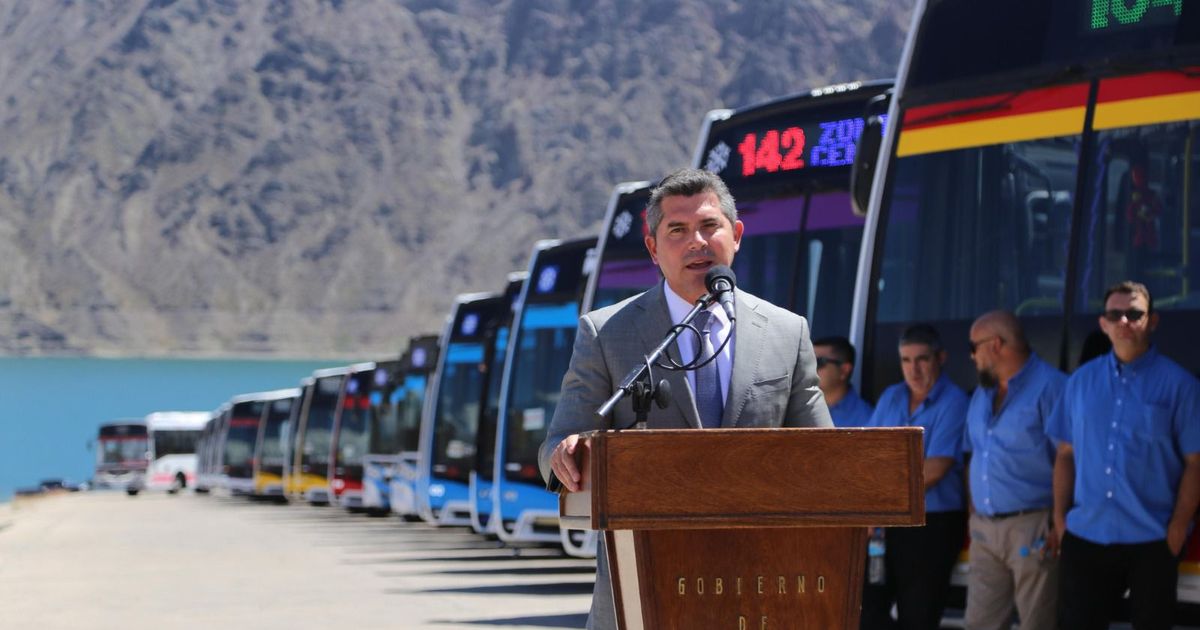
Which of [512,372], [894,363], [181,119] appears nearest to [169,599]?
[512,372]

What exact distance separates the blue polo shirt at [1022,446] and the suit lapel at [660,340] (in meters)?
4.10

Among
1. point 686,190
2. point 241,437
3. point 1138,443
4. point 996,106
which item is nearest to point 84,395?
point 241,437

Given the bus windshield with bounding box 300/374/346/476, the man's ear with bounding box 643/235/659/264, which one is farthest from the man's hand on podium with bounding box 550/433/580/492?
the bus windshield with bounding box 300/374/346/476

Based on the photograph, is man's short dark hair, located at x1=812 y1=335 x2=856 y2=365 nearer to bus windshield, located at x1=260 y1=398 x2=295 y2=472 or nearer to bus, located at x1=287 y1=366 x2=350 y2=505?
bus, located at x1=287 y1=366 x2=350 y2=505

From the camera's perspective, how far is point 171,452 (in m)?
66.7

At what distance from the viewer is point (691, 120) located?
11688cm

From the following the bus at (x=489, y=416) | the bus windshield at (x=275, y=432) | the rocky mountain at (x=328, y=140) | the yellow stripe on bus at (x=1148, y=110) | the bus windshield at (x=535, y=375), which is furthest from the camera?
the rocky mountain at (x=328, y=140)

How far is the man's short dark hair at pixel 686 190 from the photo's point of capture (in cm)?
427

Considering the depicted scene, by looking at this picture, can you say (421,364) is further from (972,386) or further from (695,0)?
(695,0)

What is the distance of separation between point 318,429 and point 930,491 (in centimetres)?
3274

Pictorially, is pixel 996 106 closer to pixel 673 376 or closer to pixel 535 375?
pixel 673 376

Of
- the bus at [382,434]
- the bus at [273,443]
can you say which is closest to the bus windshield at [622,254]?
the bus at [382,434]

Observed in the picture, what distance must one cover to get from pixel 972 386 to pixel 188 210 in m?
107

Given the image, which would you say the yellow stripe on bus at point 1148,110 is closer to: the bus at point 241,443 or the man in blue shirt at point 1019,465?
the man in blue shirt at point 1019,465
